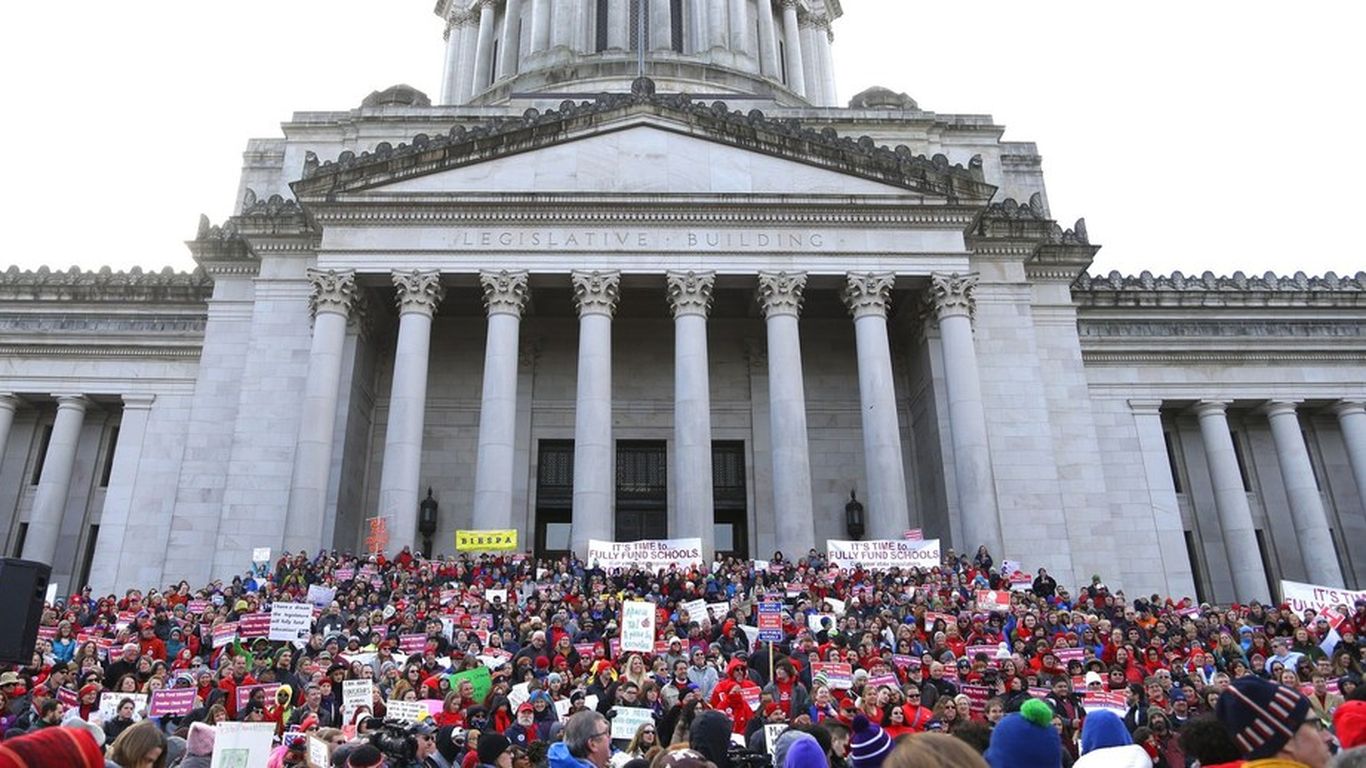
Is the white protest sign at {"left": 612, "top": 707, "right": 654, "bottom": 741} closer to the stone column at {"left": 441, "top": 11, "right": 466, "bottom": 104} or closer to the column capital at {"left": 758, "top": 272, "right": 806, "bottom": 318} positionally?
the column capital at {"left": 758, "top": 272, "right": 806, "bottom": 318}

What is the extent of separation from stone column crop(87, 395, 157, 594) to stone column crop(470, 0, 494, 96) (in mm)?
24691

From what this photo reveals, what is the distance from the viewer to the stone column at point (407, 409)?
2889 centimetres

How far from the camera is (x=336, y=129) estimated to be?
133ft

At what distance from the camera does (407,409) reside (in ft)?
98.6

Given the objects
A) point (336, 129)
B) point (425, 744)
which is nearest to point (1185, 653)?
point (425, 744)

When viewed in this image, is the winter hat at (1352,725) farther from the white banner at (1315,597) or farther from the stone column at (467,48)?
the stone column at (467,48)

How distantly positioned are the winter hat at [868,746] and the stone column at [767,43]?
48829mm

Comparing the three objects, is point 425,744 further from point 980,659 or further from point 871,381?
point 871,381

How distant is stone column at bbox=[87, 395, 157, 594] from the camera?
3319cm

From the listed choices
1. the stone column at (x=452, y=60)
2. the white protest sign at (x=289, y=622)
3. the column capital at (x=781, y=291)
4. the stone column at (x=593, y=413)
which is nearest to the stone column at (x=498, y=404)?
the stone column at (x=593, y=413)

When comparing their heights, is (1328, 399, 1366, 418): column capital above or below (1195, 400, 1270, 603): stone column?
above

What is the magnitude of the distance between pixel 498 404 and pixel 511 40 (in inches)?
1183

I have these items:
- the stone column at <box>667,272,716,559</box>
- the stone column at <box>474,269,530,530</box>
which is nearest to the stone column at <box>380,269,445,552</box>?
the stone column at <box>474,269,530,530</box>

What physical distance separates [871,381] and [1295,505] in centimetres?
1693
